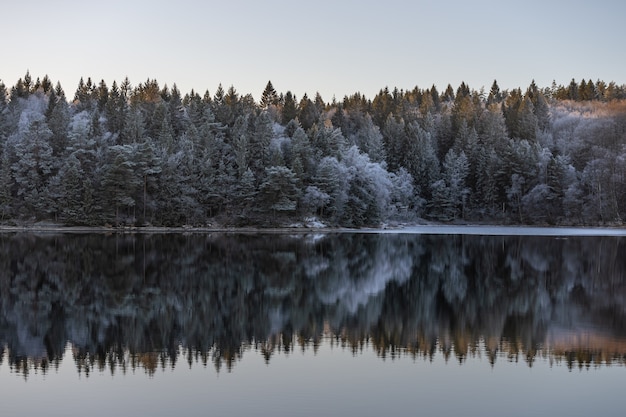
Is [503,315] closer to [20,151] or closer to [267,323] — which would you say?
[267,323]

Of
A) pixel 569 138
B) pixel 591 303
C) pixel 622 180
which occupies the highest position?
pixel 569 138

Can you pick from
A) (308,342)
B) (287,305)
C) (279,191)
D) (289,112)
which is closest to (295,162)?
(279,191)

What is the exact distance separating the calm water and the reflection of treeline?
0.08 m

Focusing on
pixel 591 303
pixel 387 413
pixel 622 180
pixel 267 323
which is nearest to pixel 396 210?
pixel 622 180

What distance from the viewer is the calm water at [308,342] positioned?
1234 cm

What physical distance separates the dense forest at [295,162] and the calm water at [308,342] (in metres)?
48.0

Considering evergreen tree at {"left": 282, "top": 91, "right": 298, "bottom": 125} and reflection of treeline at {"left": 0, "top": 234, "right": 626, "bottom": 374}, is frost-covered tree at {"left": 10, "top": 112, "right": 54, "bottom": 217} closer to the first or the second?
reflection of treeline at {"left": 0, "top": 234, "right": 626, "bottom": 374}

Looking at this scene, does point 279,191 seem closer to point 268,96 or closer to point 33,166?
point 33,166

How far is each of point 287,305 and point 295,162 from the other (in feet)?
202

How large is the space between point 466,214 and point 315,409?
3994 inches

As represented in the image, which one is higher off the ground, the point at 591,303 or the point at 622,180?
the point at 622,180

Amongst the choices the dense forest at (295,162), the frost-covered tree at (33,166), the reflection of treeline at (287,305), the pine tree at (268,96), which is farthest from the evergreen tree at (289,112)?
the reflection of treeline at (287,305)

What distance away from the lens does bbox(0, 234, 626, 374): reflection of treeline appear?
1652cm

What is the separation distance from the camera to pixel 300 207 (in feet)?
279
